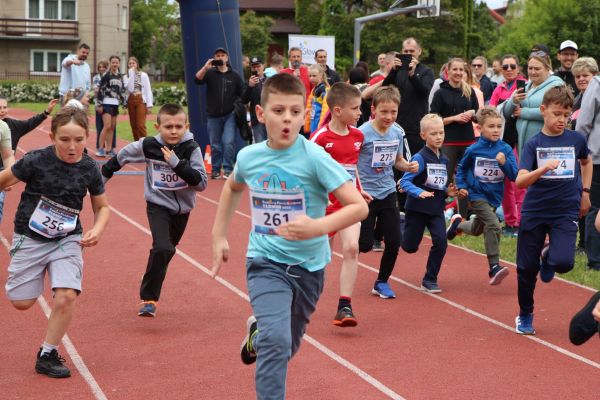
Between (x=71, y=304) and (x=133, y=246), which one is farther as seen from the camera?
(x=133, y=246)

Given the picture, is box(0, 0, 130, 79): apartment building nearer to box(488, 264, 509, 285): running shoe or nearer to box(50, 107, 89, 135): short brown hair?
box(488, 264, 509, 285): running shoe

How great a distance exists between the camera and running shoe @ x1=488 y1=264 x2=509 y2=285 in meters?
8.91

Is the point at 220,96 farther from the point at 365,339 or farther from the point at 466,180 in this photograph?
the point at 365,339

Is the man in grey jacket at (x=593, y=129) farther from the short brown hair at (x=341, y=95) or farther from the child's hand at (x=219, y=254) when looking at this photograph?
the child's hand at (x=219, y=254)

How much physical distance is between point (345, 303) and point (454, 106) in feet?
18.3

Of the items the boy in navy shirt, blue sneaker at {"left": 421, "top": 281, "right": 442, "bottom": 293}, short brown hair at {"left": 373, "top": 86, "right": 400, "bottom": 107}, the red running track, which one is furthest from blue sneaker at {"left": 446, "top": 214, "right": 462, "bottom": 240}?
short brown hair at {"left": 373, "top": 86, "right": 400, "bottom": 107}

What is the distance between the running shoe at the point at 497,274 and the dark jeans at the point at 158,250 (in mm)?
Answer: 2971

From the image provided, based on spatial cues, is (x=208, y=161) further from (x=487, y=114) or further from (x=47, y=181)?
(x=47, y=181)

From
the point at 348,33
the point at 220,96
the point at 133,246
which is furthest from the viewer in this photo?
the point at 348,33

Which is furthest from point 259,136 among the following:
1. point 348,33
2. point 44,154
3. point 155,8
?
point 155,8

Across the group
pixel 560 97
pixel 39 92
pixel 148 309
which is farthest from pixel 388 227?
pixel 39 92

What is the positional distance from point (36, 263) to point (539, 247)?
361 centimetres

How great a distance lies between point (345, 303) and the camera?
743 centimetres

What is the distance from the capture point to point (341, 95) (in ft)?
25.2
